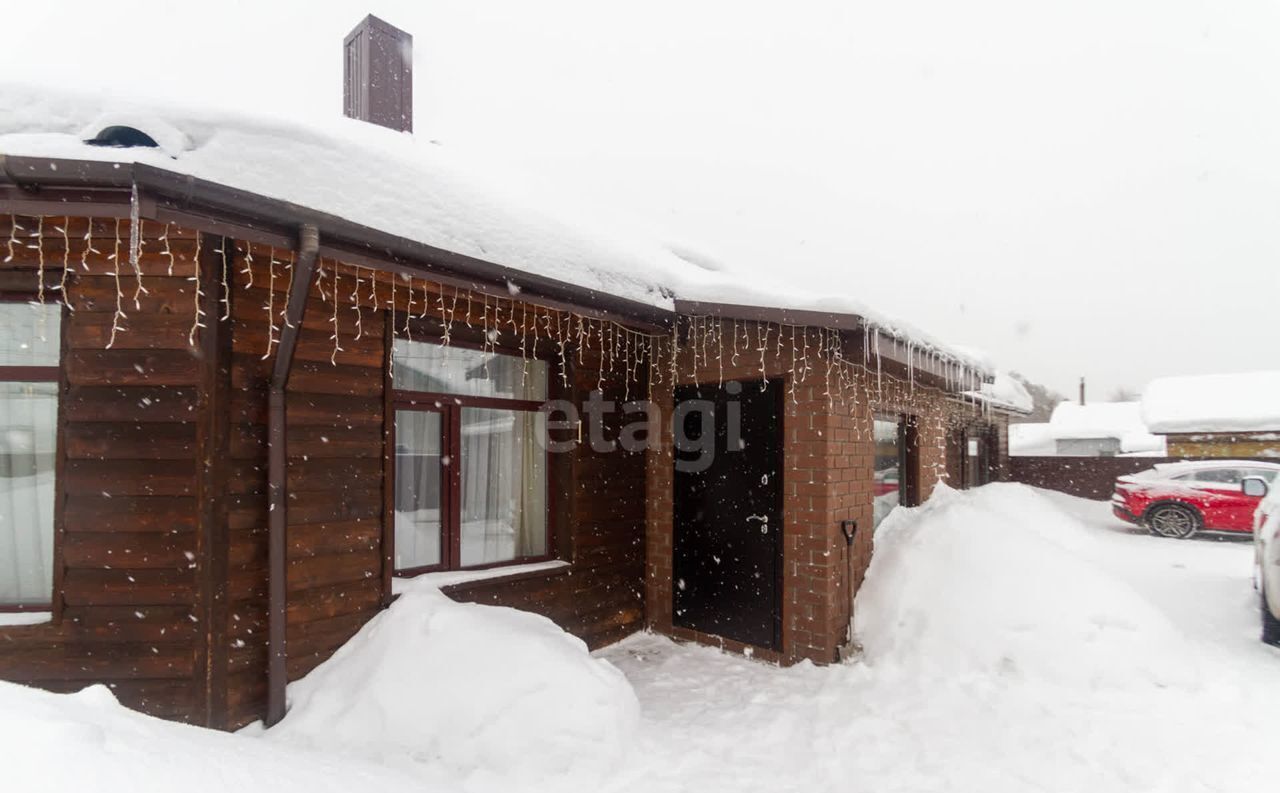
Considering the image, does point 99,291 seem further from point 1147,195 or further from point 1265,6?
point 1147,195

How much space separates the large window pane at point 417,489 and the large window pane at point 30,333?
69.2 inches

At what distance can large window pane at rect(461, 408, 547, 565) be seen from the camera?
4543 mm

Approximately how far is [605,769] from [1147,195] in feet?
103

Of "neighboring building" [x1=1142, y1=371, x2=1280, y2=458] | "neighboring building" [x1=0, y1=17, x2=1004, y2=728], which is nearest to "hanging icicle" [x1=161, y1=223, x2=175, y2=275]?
"neighboring building" [x1=0, y1=17, x2=1004, y2=728]

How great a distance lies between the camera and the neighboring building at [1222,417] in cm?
1694

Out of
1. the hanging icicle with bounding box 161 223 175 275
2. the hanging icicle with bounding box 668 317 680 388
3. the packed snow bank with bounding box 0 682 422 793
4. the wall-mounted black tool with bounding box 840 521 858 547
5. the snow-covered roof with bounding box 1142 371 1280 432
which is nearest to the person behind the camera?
the packed snow bank with bounding box 0 682 422 793

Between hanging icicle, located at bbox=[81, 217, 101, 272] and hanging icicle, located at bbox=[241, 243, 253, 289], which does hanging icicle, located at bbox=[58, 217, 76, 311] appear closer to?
hanging icicle, located at bbox=[81, 217, 101, 272]

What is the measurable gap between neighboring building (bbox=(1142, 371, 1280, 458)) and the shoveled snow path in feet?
54.7

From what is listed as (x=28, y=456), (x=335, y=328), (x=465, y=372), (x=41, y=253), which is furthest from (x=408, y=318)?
(x=28, y=456)

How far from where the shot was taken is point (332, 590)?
12.1 ft

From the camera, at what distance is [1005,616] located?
4.51 meters

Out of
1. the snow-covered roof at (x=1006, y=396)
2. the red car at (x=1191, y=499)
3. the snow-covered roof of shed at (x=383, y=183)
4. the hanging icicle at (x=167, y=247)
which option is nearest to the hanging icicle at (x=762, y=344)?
the snow-covered roof of shed at (x=383, y=183)

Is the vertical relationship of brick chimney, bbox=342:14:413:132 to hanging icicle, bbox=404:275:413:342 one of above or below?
above

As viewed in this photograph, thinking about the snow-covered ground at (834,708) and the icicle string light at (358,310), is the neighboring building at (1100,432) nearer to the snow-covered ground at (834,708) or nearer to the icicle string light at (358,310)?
the snow-covered ground at (834,708)
